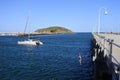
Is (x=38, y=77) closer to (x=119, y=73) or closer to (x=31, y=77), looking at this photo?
(x=31, y=77)

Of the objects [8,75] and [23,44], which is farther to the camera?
[23,44]

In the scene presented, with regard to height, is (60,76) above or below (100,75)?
below

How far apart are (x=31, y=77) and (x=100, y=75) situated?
32.2 feet

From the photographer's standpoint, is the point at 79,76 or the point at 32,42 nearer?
the point at 79,76

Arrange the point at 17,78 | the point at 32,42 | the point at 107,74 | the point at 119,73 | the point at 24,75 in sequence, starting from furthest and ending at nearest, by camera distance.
A: 1. the point at 32,42
2. the point at 24,75
3. the point at 17,78
4. the point at 107,74
5. the point at 119,73

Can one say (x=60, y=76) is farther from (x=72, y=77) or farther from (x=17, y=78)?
(x=17, y=78)

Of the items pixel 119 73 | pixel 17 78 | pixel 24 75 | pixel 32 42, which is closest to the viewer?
pixel 119 73

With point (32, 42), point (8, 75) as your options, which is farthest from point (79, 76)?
point (32, 42)

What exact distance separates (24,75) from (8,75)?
1491mm

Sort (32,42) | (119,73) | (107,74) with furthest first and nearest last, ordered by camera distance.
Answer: (32,42)
(107,74)
(119,73)

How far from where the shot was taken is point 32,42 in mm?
76000

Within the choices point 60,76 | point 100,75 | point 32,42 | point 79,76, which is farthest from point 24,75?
point 32,42

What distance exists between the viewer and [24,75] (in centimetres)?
2427

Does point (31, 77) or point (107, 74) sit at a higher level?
point (107, 74)
